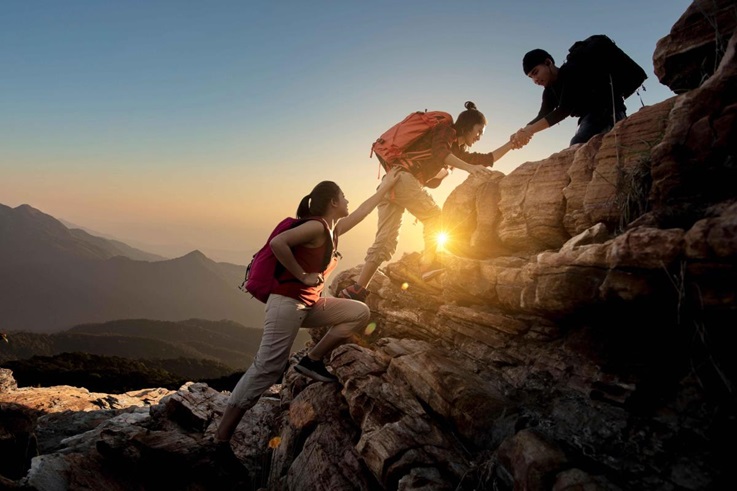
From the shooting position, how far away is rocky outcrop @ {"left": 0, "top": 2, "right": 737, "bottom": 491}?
3.67 metres

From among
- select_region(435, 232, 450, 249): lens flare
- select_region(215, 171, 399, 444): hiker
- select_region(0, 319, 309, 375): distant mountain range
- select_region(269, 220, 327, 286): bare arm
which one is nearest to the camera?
select_region(269, 220, 327, 286): bare arm

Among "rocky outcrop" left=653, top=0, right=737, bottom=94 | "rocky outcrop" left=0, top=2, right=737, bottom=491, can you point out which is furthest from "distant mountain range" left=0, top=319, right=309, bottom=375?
"rocky outcrop" left=653, top=0, right=737, bottom=94

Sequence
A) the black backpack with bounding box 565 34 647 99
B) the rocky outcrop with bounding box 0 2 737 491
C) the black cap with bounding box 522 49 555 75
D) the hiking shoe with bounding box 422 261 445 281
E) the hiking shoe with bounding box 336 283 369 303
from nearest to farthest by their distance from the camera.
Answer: the rocky outcrop with bounding box 0 2 737 491, the black backpack with bounding box 565 34 647 99, the black cap with bounding box 522 49 555 75, the hiking shoe with bounding box 422 261 445 281, the hiking shoe with bounding box 336 283 369 303

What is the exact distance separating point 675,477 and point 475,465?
2092 mm

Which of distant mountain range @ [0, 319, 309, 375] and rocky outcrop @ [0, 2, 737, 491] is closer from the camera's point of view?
rocky outcrop @ [0, 2, 737, 491]

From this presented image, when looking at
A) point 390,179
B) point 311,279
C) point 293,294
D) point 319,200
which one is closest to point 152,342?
point 390,179

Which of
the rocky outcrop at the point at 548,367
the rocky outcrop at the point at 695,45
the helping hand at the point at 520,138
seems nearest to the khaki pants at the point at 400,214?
the rocky outcrop at the point at 548,367

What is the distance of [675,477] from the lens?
338 cm

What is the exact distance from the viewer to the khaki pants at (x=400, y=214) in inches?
341

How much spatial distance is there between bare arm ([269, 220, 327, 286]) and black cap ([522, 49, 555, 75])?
664cm

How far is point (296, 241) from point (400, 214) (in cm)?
425

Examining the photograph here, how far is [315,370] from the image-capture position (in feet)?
24.6

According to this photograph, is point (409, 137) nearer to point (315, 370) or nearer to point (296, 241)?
point (296, 241)

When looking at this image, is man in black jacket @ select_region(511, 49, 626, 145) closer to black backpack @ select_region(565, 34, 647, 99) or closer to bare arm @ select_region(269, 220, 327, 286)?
black backpack @ select_region(565, 34, 647, 99)
